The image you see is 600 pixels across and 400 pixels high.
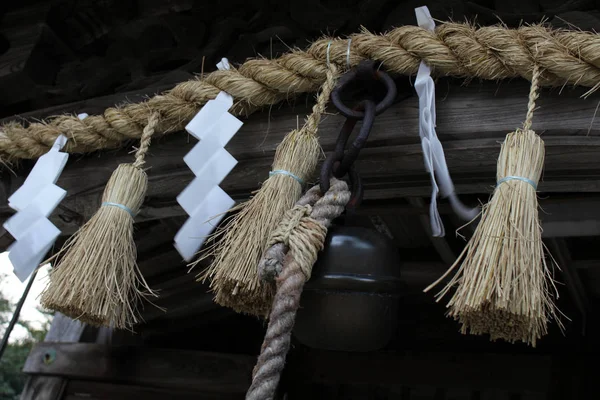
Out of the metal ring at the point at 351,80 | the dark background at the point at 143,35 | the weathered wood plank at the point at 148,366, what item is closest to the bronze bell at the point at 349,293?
the metal ring at the point at 351,80

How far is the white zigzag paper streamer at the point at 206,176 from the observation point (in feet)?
3.90

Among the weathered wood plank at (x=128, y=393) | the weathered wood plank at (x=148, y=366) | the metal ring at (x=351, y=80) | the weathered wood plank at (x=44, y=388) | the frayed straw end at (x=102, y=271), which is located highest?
the metal ring at (x=351, y=80)

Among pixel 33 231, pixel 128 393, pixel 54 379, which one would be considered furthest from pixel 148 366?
pixel 33 231

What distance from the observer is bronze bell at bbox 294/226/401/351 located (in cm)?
96

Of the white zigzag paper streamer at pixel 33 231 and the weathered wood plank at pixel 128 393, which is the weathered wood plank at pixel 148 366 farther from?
the white zigzag paper streamer at pixel 33 231

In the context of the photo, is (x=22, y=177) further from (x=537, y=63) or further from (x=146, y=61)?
(x=537, y=63)

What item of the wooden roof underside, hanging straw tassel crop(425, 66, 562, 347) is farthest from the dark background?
hanging straw tassel crop(425, 66, 562, 347)

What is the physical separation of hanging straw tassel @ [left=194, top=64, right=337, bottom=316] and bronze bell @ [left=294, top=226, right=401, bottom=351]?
0.24 feet

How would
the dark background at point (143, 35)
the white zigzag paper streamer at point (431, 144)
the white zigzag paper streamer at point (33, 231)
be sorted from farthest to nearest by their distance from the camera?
1. the dark background at point (143, 35)
2. the white zigzag paper streamer at point (33, 231)
3. the white zigzag paper streamer at point (431, 144)

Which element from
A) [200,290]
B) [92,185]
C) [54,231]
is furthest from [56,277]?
[200,290]

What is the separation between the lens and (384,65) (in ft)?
3.78

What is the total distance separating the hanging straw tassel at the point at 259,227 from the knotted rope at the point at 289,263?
0.06 metres

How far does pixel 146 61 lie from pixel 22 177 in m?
0.45

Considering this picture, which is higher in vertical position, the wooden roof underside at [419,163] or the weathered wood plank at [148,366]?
the wooden roof underside at [419,163]
